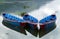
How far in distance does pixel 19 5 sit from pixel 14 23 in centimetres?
242

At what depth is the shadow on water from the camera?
449 inches

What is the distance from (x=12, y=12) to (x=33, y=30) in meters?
2.13

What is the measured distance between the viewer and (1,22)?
33.6ft

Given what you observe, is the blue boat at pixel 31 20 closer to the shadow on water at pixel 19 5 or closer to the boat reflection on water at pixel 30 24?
the boat reflection on water at pixel 30 24

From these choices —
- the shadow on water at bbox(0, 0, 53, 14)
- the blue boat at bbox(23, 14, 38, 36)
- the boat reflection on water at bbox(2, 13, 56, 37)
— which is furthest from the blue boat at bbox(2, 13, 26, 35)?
the shadow on water at bbox(0, 0, 53, 14)

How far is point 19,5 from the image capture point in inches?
472

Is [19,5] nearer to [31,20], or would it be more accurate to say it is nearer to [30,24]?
[31,20]

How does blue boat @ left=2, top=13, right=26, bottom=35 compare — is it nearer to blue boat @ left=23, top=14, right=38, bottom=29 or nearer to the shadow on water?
blue boat @ left=23, top=14, right=38, bottom=29

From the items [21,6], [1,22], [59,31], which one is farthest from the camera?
[21,6]

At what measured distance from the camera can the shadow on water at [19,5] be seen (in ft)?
37.4

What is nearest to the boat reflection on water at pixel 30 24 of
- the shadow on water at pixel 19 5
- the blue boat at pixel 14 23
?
the blue boat at pixel 14 23

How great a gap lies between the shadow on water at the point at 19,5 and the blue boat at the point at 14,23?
1.17m

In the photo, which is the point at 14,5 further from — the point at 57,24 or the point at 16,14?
the point at 57,24

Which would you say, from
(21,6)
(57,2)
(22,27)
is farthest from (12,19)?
(57,2)
